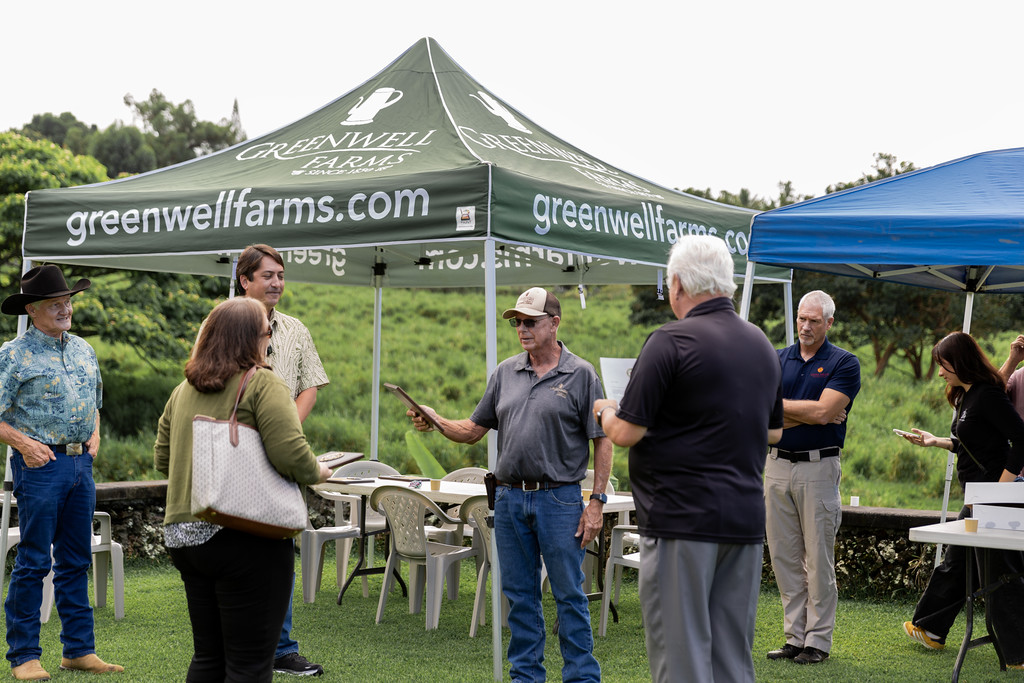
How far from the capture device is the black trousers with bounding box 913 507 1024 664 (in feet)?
17.0

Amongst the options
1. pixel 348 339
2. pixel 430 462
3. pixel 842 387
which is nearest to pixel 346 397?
pixel 348 339

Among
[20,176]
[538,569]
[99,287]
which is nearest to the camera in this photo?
[538,569]

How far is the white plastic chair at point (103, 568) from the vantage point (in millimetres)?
6023

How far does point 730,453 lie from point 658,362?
35 centimetres

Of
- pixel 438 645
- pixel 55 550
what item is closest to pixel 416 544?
pixel 438 645

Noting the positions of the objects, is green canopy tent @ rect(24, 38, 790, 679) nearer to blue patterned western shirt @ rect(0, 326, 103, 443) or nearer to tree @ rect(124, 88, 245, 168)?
blue patterned western shirt @ rect(0, 326, 103, 443)

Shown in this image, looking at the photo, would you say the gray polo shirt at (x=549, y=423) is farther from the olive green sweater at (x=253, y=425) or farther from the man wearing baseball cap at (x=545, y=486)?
the olive green sweater at (x=253, y=425)

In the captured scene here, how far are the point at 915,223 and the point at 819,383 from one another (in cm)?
105

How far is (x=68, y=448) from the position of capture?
15.7ft

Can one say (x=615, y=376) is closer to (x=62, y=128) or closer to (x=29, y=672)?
(x=29, y=672)

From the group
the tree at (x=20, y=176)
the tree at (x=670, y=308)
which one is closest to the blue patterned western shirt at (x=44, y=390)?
the tree at (x=20, y=176)

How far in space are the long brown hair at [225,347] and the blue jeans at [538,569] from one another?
1.65 metres

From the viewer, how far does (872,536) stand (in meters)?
7.14

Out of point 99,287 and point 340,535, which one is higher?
point 99,287
